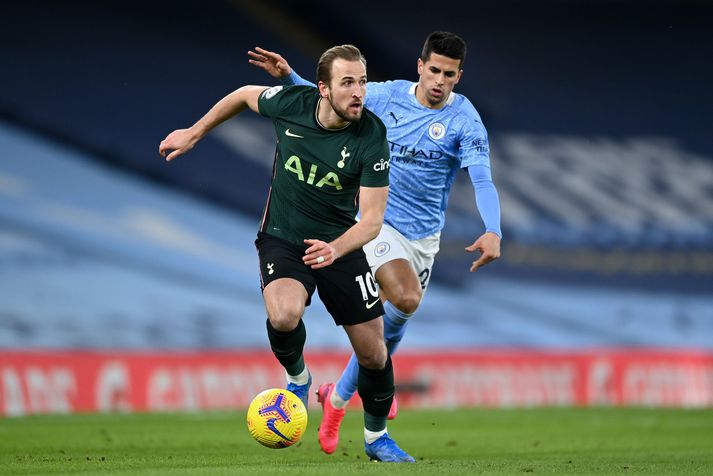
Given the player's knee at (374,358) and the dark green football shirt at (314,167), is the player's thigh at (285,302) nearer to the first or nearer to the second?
the dark green football shirt at (314,167)

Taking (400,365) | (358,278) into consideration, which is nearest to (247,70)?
(400,365)

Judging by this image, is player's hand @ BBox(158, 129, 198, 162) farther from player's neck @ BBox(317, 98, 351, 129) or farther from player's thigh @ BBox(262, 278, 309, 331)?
player's thigh @ BBox(262, 278, 309, 331)

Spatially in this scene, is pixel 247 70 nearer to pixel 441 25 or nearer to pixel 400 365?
pixel 441 25

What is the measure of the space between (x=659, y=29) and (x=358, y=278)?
1962 cm

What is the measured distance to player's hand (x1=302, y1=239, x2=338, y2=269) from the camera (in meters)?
6.65

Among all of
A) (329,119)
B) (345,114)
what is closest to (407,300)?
(329,119)

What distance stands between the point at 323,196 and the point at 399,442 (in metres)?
3.84

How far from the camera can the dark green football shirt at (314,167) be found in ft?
23.5

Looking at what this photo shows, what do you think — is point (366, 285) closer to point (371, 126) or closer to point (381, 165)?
point (381, 165)

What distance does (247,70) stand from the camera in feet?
72.8

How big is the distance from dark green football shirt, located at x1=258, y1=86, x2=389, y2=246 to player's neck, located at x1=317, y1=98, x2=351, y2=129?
0.02m

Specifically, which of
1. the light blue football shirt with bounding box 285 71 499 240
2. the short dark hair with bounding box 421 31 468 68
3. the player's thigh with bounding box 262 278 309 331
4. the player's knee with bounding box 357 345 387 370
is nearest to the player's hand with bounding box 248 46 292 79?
the short dark hair with bounding box 421 31 468 68

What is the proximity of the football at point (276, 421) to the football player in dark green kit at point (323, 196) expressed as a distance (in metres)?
0.34

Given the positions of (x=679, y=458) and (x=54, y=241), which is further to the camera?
(x=54, y=241)
